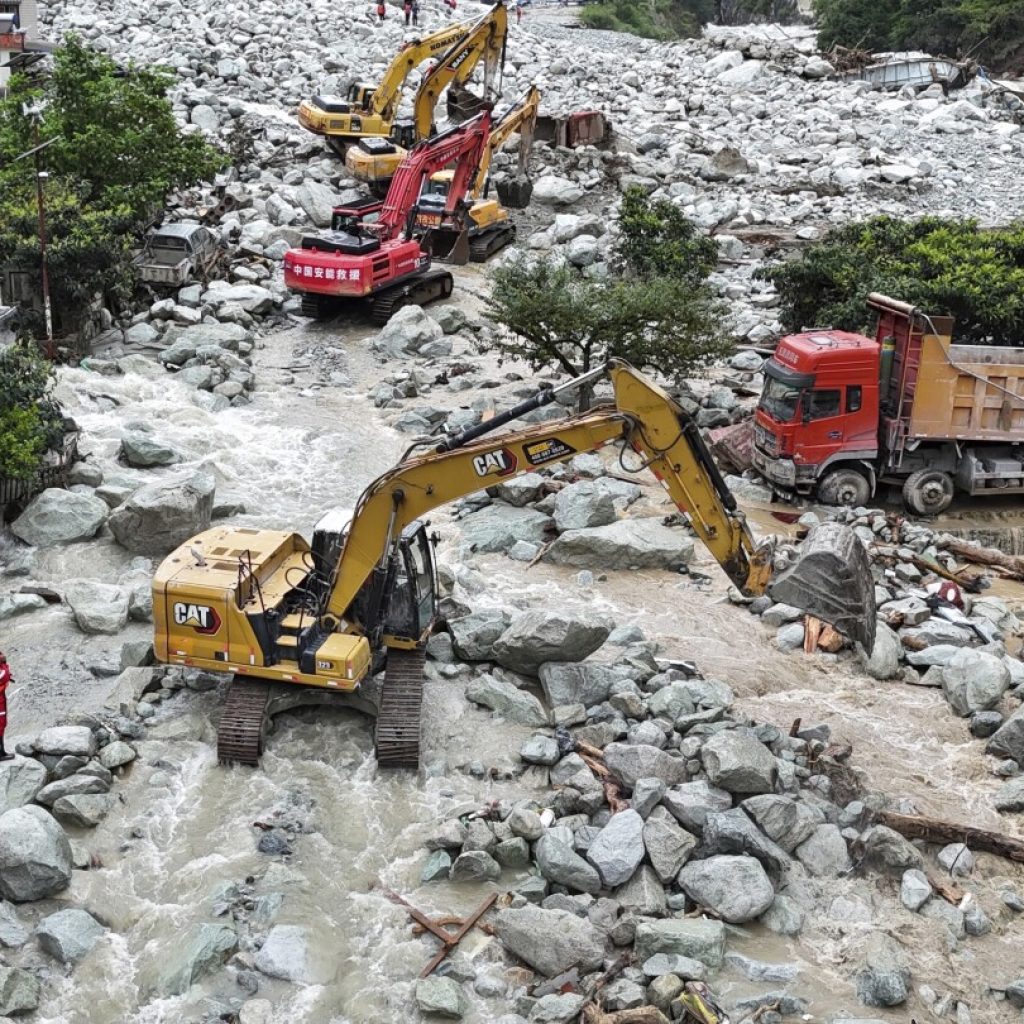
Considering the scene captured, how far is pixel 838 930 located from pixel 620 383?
183 inches

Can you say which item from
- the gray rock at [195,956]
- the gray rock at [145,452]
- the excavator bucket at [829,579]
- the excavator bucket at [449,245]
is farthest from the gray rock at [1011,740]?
the excavator bucket at [449,245]

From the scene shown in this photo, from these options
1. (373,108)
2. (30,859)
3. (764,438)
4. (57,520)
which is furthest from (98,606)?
(373,108)

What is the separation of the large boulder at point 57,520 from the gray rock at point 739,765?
874 cm

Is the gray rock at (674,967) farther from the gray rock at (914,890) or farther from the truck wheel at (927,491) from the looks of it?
the truck wheel at (927,491)

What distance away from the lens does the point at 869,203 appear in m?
33.3

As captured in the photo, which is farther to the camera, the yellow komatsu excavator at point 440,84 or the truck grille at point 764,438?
the yellow komatsu excavator at point 440,84

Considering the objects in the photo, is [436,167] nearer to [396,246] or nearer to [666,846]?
[396,246]

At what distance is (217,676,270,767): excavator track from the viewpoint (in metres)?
11.8

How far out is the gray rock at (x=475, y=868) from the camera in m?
10.4

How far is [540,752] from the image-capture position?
11.9 m

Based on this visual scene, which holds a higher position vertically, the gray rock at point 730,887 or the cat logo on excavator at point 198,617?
the cat logo on excavator at point 198,617

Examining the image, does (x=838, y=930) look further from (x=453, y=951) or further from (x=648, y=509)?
(x=648, y=509)

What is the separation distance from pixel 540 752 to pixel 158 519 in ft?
21.2

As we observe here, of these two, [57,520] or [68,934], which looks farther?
[57,520]
